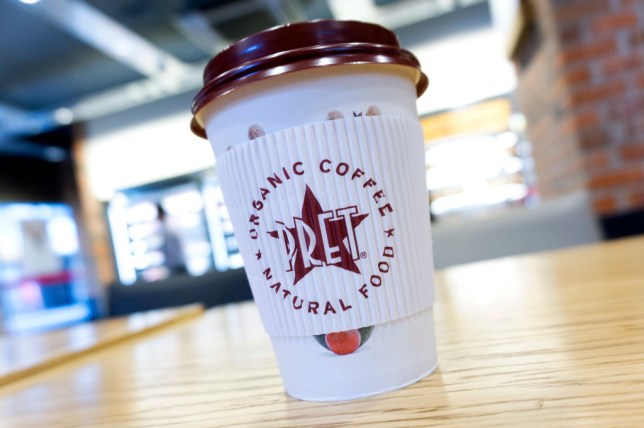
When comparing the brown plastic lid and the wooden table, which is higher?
the brown plastic lid

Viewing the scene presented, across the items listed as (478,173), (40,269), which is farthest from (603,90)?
(40,269)

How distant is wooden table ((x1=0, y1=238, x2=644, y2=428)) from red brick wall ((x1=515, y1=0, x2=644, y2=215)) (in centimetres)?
111

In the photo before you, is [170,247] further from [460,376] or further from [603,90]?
[460,376]

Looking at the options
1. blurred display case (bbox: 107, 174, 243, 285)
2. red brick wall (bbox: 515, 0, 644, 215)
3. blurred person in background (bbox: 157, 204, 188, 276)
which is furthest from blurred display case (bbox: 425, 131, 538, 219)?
blurred person in background (bbox: 157, 204, 188, 276)

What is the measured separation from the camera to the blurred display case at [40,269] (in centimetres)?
511

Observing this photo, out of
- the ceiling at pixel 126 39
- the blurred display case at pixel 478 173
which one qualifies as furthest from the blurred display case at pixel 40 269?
the blurred display case at pixel 478 173

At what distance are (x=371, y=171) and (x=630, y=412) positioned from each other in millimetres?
180

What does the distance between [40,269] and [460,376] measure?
20.3 feet

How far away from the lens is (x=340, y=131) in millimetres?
308

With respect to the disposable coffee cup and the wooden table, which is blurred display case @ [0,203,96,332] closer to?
the wooden table

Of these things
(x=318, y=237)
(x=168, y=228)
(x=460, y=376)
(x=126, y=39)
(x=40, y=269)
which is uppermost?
(x=126, y=39)

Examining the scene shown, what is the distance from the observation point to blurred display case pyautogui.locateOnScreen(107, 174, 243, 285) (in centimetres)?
473

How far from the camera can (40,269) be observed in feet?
18.3

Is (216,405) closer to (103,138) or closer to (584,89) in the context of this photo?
(584,89)
